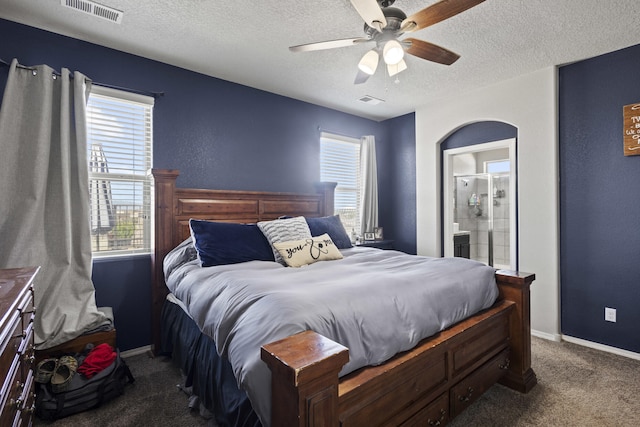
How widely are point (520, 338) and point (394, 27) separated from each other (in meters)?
2.16

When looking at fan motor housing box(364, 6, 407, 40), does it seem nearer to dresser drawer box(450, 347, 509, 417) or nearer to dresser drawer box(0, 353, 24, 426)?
dresser drawer box(450, 347, 509, 417)

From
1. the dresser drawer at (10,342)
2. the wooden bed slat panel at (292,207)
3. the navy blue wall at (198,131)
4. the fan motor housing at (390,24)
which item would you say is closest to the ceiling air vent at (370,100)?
the navy blue wall at (198,131)

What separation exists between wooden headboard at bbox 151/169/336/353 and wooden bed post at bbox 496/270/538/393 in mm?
2307

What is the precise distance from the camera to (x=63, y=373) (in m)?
2.00

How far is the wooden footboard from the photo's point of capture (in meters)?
1.01

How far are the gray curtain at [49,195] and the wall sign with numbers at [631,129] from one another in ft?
14.5

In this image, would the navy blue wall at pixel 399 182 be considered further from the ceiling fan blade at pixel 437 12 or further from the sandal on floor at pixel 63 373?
the sandal on floor at pixel 63 373

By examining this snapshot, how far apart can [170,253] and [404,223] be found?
316 cm

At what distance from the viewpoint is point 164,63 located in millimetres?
3012

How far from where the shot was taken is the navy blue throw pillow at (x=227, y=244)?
2412mm

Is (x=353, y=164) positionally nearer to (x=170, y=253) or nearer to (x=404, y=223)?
(x=404, y=223)

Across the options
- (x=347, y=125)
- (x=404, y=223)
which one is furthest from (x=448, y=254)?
(x=347, y=125)

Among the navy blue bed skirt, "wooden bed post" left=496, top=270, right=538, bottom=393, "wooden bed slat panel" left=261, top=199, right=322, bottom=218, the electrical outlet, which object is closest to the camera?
the navy blue bed skirt

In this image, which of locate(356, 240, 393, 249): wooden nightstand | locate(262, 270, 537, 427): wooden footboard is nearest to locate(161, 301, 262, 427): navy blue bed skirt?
locate(262, 270, 537, 427): wooden footboard
